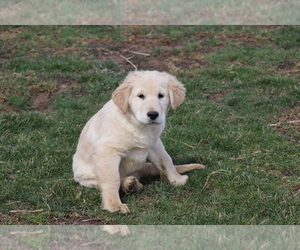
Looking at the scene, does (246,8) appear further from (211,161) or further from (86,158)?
(86,158)

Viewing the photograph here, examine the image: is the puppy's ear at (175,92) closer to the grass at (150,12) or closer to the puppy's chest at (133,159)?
the puppy's chest at (133,159)

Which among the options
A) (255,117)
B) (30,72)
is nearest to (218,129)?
(255,117)

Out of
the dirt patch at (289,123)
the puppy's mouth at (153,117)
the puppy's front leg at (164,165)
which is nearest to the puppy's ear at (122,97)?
the puppy's mouth at (153,117)

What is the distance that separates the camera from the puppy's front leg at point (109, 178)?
484 cm

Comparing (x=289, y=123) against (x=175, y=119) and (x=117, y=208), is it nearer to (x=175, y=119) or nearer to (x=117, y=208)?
(x=175, y=119)

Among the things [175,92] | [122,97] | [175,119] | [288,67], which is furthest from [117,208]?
[288,67]

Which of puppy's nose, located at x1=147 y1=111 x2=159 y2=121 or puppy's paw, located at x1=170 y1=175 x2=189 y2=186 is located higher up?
puppy's nose, located at x1=147 y1=111 x2=159 y2=121

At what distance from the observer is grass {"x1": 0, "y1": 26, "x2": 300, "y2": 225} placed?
4926 mm

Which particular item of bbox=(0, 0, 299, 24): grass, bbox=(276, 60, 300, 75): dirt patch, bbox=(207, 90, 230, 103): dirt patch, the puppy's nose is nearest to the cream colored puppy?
the puppy's nose

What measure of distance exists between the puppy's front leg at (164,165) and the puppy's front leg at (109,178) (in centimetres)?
46

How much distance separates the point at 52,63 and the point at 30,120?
2314 mm

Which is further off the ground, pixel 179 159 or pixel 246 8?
pixel 246 8

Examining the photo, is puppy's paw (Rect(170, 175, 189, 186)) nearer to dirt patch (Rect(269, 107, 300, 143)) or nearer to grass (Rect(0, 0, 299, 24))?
dirt patch (Rect(269, 107, 300, 143))

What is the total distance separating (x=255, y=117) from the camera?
749 centimetres
